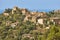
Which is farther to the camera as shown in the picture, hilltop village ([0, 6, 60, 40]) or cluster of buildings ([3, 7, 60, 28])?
cluster of buildings ([3, 7, 60, 28])

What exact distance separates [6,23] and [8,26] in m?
1.10

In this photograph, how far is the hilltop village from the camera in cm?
2657

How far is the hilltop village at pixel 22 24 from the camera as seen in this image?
26.6 meters

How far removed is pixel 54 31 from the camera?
1218 cm

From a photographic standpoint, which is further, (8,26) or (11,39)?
(8,26)

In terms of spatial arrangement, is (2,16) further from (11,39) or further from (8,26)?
(11,39)

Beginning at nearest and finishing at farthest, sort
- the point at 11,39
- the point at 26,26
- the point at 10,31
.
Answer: the point at 11,39, the point at 10,31, the point at 26,26

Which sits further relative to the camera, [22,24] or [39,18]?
[39,18]

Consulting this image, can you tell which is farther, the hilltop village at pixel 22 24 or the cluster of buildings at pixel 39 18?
the cluster of buildings at pixel 39 18

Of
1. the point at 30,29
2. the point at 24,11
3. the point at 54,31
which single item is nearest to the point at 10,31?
the point at 30,29

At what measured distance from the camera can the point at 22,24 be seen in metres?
33.2

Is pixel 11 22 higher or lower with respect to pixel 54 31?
lower

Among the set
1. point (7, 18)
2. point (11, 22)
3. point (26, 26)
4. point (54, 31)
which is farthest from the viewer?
point (7, 18)

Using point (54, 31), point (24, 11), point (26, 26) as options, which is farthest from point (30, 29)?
point (54, 31)
